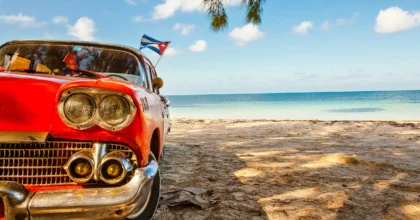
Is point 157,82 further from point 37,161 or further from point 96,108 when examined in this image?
point 37,161

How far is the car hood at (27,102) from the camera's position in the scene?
1.41m

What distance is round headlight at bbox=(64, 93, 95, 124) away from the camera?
4.82ft

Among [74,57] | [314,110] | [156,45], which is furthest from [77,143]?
[314,110]

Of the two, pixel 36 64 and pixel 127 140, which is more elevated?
pixel 36 64

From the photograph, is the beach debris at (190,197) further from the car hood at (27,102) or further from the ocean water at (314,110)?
the ocean water at (314,110)

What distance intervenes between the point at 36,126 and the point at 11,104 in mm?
152

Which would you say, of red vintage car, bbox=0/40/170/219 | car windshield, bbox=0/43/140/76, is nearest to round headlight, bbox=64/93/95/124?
red vintage car, bbox=0/40/170/219

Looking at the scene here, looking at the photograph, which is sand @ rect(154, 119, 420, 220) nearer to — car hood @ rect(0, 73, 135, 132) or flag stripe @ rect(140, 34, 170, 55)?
car hood @ rect(0, 73, 135, 132)

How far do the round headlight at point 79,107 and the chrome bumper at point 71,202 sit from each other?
354 mm

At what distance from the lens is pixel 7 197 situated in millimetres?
1257

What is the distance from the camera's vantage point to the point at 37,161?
1.46 meters

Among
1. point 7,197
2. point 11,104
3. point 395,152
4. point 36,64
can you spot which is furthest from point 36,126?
point 395,152

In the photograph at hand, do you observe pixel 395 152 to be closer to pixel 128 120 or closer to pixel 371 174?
pixel 371 174

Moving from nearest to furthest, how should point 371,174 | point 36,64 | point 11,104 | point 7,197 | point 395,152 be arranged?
1. point 7,197
2. point 11,104
3. point 36,64
4. point 371,174
5. point 395,152
